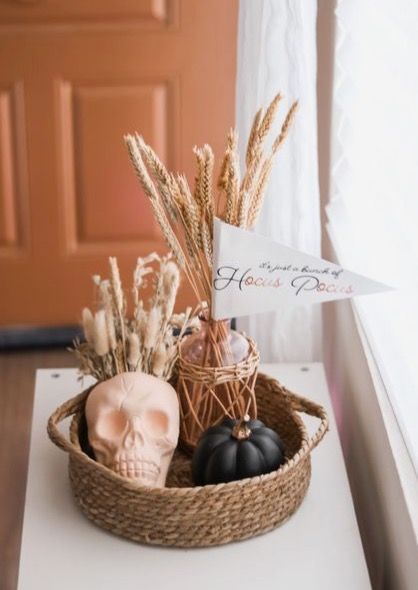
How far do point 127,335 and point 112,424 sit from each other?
159 mm

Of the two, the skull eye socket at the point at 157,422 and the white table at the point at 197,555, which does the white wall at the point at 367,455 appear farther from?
the skull eye socket at the point at 157,422

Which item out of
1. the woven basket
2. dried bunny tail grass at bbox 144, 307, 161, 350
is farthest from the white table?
dried bunny tail grass at bbox 144, 307, 161, 350

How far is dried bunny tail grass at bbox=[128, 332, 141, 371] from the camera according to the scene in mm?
1550

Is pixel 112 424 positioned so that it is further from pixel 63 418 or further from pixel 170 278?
pixel 170 278

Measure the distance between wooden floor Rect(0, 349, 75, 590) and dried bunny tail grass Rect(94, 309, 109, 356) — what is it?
73cm

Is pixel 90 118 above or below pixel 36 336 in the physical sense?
above

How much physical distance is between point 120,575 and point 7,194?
→ 1.73 meters

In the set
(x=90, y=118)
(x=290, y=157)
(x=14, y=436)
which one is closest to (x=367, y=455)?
(x=290, y=157)

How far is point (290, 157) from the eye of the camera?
2209 millimetres

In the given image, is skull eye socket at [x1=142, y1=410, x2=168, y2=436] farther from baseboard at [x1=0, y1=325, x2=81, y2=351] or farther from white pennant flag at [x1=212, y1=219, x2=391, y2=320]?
baseboard at [x1=0, y1=325, x2=81, y2=351]

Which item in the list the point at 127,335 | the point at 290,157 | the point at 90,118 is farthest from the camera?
the point at 90,118

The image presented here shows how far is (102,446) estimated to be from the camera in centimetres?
147

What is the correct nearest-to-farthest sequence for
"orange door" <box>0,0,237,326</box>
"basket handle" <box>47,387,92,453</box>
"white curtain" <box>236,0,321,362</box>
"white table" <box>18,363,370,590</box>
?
"white table" <box>18,363,370,590</box> → "basket handle" <box>47,387,92,453</box> → "white curtain" <box>236,0,321,362</box> → "orange door" <box>0,0,237,326</box>

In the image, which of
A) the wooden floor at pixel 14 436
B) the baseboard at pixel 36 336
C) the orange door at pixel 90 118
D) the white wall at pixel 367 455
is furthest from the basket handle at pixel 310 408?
the baseboard at pixel 36 336
